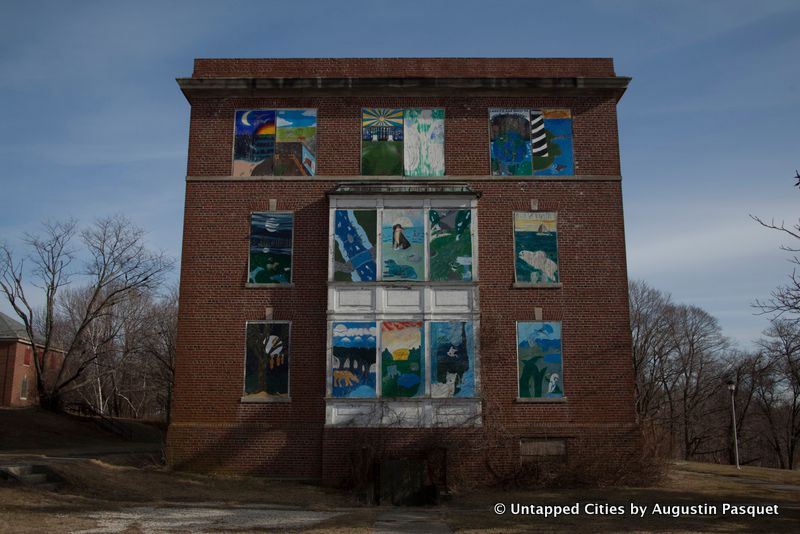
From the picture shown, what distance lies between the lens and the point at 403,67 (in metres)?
22.1

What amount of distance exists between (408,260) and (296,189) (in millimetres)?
3976

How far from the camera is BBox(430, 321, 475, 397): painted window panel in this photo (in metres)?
19.4

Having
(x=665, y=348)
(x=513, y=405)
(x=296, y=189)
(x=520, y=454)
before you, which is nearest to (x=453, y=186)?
(x=296, y=189)

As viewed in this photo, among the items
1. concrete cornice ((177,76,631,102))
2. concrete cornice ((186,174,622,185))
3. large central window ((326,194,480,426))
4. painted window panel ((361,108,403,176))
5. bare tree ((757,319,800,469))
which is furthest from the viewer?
bare tree ((757,319,800,469))

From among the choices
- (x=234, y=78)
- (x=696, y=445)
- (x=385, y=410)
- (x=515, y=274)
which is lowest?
(x=696, y=445)

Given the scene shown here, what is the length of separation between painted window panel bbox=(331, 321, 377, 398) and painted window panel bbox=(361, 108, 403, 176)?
15.3 ft

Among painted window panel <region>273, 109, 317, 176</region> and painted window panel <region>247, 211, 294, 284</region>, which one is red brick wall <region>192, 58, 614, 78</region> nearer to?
painted window panel <region>273, 109, 317, 176</region>

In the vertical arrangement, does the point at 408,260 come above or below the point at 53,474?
above

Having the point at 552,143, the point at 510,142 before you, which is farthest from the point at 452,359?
the point at 552,143

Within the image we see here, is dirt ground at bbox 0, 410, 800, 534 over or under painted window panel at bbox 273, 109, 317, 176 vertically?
under

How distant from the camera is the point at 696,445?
48.8 m

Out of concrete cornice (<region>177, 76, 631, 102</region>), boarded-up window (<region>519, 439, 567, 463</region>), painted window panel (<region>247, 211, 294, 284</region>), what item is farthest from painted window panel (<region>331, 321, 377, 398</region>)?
concrete cornice (<region>177, 76, 631, 102</region>)

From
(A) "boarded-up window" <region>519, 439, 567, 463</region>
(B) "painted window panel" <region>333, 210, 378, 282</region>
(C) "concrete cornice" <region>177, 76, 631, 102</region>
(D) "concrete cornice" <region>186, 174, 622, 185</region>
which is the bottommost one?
(A) "boarded-up window" <region>519, 439, 567, 463</region>

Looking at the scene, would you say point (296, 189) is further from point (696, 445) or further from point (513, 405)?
point (696, 445)
